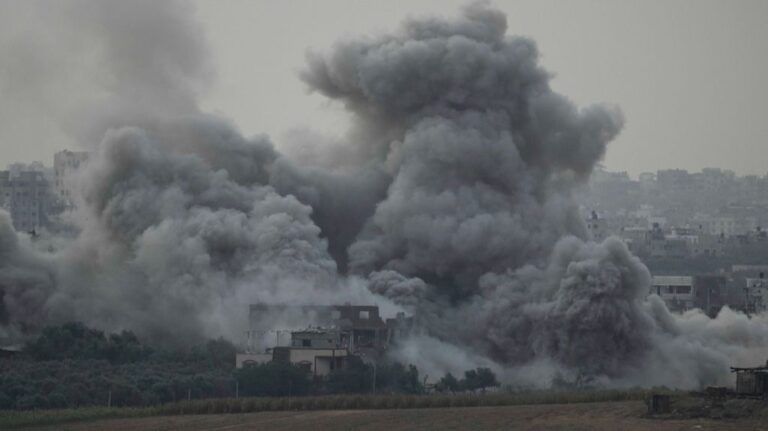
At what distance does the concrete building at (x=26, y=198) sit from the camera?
13975cm

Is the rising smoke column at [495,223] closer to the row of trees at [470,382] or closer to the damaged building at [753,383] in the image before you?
the row of trees at [470,382]

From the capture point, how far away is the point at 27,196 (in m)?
146

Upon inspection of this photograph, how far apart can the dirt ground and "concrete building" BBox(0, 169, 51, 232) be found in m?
76.7

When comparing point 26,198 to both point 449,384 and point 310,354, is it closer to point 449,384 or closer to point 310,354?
point 310,354

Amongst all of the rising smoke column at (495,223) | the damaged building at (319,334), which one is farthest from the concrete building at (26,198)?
the damaged building at (319,334)

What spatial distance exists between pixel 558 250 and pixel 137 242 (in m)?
16.1

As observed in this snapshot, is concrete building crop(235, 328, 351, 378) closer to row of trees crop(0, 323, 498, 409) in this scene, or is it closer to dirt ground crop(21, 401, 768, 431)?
row of trees crop(0, 323, 498, 409)

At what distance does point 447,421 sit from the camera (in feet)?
188

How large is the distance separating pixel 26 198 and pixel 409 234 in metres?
66.2

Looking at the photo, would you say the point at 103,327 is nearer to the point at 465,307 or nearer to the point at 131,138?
the point at 131,138

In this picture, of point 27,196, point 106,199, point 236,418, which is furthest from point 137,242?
point 27,196

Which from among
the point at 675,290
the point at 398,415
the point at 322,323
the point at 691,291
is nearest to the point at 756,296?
the point at 691,291

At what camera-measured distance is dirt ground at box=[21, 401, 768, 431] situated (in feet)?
178

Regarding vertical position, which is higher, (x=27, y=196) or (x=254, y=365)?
(x=27, y=196)
